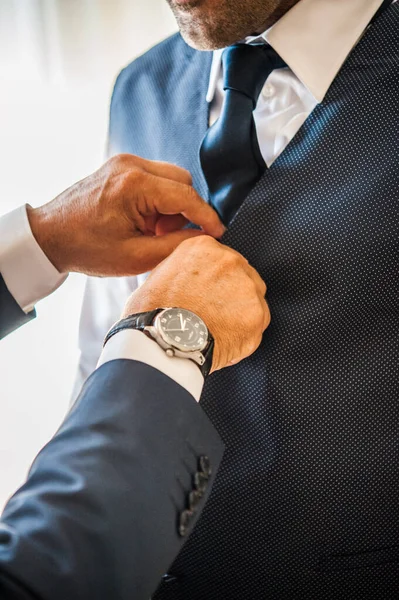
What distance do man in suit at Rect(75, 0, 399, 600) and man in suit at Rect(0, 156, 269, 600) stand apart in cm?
6

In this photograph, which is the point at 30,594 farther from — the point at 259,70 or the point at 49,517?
the point at 259,70

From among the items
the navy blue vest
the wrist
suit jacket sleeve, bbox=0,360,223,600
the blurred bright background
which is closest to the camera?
suit jacket sleeve, bbox=0,360,223,600

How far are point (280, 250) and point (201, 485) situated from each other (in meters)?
0.34

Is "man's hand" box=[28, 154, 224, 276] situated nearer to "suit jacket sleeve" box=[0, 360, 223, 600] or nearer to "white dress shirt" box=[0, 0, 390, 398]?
"white dress shirt" box=[0, 0, 390, 398]

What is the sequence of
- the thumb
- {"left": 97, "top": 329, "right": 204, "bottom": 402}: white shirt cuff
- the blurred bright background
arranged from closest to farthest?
{"left": 97, "top": 329, "right": 204, "bottom": 402}: white shirt cuff → the thumb → the blurred bright background

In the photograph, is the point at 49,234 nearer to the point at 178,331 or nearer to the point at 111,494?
the point at 178,331

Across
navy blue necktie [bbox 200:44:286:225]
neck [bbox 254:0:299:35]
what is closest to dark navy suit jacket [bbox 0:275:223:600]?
navy blue necktie [bbox 200:44:286:225]

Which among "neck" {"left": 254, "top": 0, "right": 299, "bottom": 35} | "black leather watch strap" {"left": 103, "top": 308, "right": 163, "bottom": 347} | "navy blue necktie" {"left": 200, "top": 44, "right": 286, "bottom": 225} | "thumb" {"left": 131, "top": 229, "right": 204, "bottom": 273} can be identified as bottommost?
"thumb" {"left": 131, "top": 229, "right": 204, "bottom": 273}

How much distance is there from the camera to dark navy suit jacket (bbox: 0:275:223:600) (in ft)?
2.14

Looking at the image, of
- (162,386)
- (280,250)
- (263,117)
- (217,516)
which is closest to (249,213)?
(280,250)

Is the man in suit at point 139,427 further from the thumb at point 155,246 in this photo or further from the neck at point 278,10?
the neck at point 278,10

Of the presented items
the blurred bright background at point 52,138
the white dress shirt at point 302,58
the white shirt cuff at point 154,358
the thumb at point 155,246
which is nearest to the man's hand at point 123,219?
the thumb at point 155,246

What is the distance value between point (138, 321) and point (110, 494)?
8.5 inches

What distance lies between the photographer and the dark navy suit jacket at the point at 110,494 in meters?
0.65
